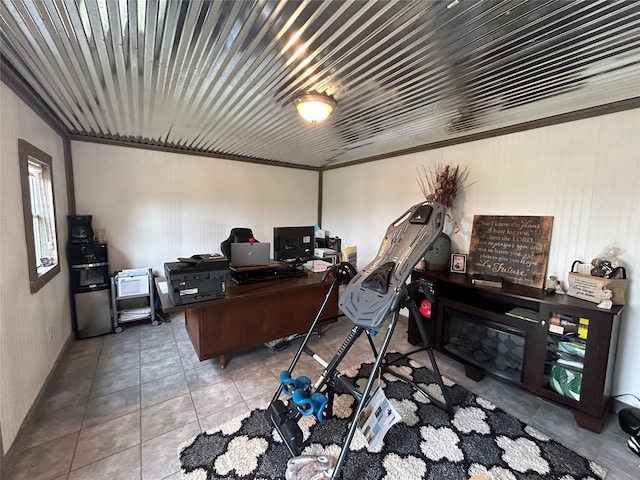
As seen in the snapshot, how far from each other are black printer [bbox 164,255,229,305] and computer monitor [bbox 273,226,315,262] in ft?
2.27

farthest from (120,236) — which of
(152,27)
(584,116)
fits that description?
(584,116)

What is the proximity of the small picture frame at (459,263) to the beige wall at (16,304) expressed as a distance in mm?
3774

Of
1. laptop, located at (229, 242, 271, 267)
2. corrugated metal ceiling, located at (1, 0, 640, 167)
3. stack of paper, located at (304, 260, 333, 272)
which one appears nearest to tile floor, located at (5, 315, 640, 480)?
stack of paper, located at (304, 260, 333, 272)

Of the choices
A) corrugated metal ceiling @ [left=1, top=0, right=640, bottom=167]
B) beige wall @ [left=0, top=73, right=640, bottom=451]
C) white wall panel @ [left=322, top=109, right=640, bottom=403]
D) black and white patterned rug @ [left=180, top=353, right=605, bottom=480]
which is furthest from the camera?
white wall panel @ [left=322, top=109, right=640, bottom=403]

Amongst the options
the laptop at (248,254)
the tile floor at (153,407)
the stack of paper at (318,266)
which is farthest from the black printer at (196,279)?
the stack of paper at (318,266)

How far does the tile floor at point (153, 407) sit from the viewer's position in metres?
1.65

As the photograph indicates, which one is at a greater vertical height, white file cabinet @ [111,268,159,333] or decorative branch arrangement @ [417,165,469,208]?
decorative branch arrangement @ [417,165,469,208]

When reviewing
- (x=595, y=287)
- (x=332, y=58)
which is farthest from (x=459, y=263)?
(x=332, y=58)

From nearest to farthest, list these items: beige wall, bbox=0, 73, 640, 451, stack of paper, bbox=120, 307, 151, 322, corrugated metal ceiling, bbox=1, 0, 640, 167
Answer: corrugated metal ceiling, bbox=1, 0, 640, 167 → beige wall, bbox=0, 73, 640, 451 → stack of paper, bbox=120, 307, 151, 322

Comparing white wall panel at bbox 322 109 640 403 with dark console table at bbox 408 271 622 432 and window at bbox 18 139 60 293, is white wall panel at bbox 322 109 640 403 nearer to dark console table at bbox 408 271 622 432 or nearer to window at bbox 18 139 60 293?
dark console table at bbox 408 271 622 432

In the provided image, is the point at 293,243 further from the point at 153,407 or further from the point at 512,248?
the point at 512,248

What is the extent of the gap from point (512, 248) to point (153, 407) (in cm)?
358

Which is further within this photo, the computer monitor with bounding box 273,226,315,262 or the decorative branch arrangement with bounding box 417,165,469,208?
the decorative branch arrangement with bounding box 417,165,469,208

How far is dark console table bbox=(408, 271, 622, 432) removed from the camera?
1900mm
